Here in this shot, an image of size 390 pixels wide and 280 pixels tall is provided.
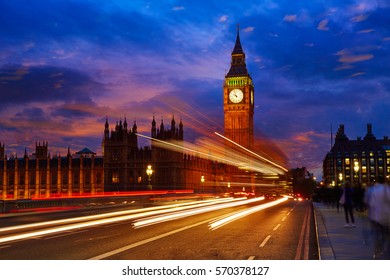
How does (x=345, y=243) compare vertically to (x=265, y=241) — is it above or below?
above

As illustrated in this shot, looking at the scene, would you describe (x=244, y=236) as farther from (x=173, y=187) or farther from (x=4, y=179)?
(x=4, y=179)

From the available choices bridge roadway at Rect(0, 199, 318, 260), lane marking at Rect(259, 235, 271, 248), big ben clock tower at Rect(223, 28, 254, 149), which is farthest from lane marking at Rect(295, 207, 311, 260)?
big ben clock tower at Rect(223, 28, 254, 149)

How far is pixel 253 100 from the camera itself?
181 metres

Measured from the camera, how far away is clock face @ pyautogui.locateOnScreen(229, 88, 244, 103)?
17101 centimetres

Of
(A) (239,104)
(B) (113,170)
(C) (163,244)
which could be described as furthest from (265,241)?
(A) (239,104)

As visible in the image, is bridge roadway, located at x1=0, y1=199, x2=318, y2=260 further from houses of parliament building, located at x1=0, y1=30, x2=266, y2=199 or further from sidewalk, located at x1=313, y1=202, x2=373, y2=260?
houses of parliament building, located at x1=0, y1=30, x2=266, y2=199

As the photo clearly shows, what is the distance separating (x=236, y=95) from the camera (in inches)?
6791

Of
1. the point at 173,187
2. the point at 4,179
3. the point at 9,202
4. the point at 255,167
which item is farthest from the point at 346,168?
the point at 9,202

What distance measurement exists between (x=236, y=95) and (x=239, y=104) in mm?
4297

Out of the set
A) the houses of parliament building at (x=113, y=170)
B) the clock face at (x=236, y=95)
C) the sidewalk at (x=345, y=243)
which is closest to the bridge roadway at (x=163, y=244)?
the sidewalk at (x=345, y=243)

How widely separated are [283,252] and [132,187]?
100 meters

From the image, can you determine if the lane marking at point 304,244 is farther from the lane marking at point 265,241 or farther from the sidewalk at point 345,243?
the lane marking at point 265,241

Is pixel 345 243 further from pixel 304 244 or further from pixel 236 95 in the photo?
pixel 236 95
